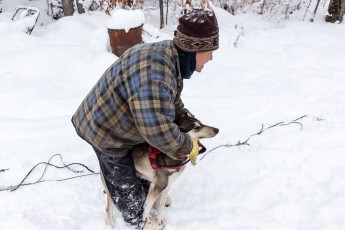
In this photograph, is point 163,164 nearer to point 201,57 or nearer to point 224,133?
point 201,57

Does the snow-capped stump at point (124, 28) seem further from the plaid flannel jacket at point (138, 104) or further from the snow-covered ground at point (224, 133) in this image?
the plaid flannel jacket at point (138, 104)

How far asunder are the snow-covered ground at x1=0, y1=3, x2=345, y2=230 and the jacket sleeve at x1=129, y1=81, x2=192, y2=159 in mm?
1110

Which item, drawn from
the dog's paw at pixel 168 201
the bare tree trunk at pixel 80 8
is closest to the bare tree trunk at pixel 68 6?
the bare tree trunk at pixel 80 8

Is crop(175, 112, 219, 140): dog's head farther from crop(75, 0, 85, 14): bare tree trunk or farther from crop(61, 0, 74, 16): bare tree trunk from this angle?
crop(61, 0, 74, 16): bare tree trunk

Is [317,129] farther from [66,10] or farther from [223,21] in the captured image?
[66,10]

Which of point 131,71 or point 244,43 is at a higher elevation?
Result: point 131,71

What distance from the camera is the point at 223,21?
25.2 feet

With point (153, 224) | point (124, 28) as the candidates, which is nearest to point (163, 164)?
point (153, 224)

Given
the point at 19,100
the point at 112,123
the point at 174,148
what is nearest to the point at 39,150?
the point at 19,100

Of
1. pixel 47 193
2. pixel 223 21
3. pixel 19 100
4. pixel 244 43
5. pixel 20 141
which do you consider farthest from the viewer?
pixel 223 21

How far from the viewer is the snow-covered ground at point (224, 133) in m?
2.89

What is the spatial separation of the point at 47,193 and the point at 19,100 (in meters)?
1.87

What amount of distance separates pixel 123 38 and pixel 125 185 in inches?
139

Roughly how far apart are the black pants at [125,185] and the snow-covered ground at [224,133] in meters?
0.25
